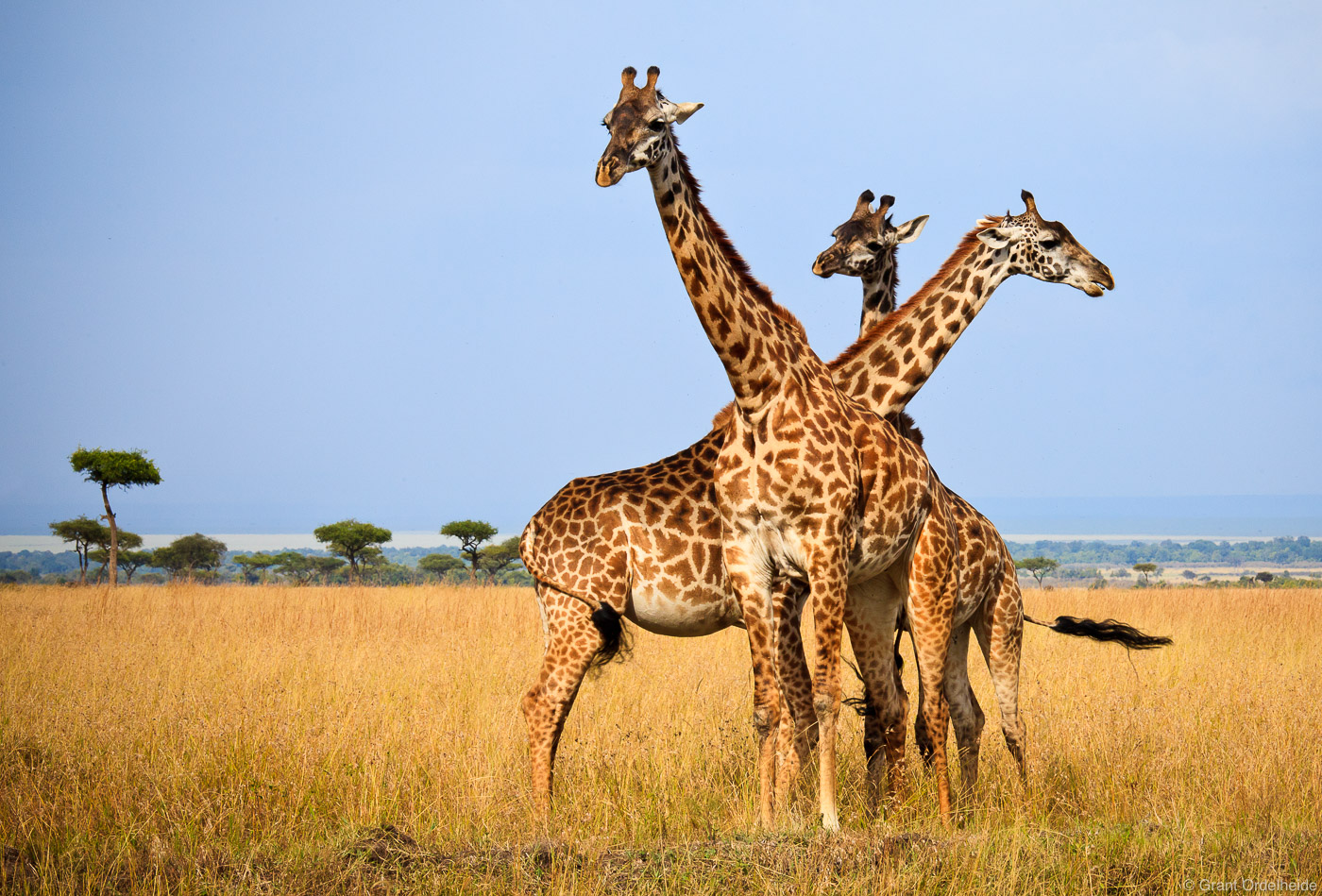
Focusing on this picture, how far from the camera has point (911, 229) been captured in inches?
293

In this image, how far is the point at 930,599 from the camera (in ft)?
17.9

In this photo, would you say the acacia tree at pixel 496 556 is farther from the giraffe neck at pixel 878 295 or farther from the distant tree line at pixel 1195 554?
the distant tree line at pixel 1195 554

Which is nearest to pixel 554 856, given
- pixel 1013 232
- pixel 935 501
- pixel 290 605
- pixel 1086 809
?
pixel 935 501

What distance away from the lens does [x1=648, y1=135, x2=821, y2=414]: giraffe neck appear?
516 centimetres

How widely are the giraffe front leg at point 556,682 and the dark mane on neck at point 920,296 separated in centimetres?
234

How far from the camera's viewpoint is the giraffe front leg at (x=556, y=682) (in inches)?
231

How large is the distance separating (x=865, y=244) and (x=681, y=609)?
3.00 m

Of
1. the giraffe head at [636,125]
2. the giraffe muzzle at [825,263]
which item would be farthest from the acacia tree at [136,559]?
the giraffe head at [636,125]

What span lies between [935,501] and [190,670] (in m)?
7.47

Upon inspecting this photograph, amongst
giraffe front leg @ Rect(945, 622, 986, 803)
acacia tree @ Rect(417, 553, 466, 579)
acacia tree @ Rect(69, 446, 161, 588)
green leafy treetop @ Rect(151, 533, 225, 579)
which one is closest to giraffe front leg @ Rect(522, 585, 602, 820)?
giraffe front leg @ Rect(945, 622, 986, 803)

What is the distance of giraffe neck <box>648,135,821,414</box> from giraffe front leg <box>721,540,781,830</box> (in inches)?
33.8

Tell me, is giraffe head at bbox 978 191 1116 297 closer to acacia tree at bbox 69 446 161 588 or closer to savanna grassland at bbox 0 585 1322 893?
savanna grassland at bbox 0 585 1322 893

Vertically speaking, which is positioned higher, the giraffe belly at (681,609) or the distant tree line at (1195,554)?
the giraffe belly at (681,609)

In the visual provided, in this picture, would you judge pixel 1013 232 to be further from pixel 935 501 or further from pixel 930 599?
pixel 930 599
